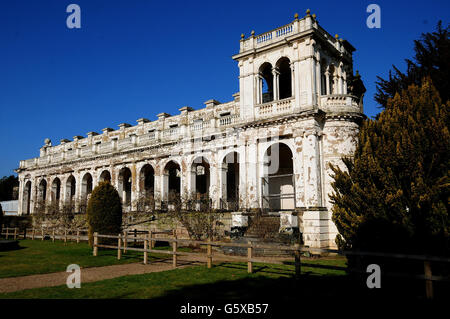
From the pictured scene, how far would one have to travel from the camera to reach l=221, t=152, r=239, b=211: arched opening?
2027cm

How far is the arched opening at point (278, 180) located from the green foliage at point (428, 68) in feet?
21.1

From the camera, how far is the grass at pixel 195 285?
298 inches

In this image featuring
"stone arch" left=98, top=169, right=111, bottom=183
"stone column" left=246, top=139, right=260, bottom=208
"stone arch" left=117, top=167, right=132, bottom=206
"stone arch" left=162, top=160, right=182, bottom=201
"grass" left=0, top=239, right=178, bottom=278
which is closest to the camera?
"grass" left=0, top=239, right=178, bottom=278

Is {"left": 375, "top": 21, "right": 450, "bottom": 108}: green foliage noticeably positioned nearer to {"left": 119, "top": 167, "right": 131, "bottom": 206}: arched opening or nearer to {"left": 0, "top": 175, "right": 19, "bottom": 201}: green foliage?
{"left": 119, "top": 167, "right": 131, "bottom": 206}: arched opening

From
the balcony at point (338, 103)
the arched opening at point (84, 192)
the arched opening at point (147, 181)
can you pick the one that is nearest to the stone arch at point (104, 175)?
the arched opening at point (84, 192)

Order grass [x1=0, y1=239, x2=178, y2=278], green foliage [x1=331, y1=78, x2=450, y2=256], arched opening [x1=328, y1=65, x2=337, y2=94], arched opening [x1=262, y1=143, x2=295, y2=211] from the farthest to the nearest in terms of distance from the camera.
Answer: arched opening [x1=328, y1=65, x2=337, y2=94], arched opening [x1=262, y1=143, x2=295, y2=211], grass [x1=0, y1=239, x2=178, y2=278], green foliage [x1=331, y1=78, x2=450, y2=256]

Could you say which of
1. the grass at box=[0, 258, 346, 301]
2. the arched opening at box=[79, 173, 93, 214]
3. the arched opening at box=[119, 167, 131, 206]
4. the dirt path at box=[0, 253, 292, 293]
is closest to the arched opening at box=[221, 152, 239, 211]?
the dirt path at box=[0, 253, 292, 293]

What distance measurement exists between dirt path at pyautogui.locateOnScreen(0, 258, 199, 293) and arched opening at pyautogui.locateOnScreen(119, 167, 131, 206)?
49.0 feet

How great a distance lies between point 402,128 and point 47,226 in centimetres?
2789

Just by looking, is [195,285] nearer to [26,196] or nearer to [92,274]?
[92,274]

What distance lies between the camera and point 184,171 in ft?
78.1

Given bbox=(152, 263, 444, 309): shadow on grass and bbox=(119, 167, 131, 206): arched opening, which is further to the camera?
bbox=(119, 167, 131, 206): arched opening

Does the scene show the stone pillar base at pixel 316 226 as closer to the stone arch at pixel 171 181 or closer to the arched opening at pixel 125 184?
the stone arch at pixel 171 181
